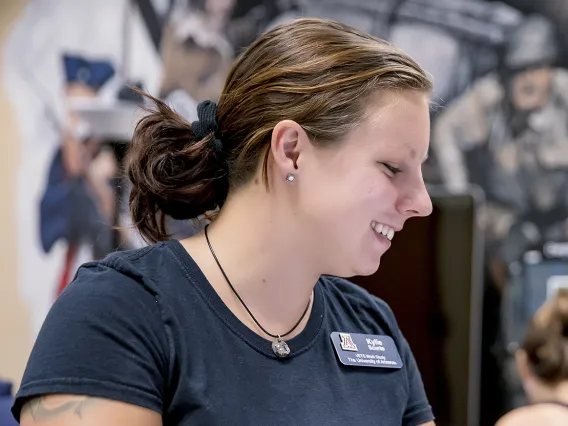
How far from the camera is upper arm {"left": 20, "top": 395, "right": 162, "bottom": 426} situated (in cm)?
103

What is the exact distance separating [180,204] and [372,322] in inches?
17.0

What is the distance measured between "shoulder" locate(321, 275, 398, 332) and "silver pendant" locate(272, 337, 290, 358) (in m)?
0.21

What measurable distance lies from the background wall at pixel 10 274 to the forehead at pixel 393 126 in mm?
2672

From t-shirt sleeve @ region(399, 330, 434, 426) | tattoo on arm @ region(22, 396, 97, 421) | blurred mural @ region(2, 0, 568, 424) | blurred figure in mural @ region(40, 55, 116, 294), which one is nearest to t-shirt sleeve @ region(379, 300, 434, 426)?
t-shirt sleeve @ region(399, 330, 434, 426)

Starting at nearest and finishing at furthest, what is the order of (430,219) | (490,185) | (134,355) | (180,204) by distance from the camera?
(134,355) → (180,204) → (430,219) → (490,185)

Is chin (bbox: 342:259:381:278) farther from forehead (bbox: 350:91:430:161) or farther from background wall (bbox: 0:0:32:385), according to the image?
background wall (bbox: 0:0:32:385)

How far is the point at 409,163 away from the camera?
128cm

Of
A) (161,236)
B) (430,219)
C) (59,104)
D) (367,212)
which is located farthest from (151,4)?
(367,212)

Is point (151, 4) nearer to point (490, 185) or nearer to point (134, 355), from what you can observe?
point (490, 185)

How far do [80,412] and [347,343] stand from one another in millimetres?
518

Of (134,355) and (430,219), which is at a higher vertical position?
(134,355)

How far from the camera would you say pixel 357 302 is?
4.89 ft

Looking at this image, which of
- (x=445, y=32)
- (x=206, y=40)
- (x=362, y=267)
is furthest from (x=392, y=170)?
(x=206, y=40)

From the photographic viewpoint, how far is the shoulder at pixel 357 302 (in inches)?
58.1
